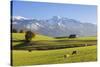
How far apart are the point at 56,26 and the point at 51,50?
28cm

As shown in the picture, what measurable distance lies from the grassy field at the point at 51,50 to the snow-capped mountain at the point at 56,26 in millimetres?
67

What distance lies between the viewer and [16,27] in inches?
87.0

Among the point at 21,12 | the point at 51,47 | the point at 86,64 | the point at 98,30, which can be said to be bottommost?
the point at 86,64

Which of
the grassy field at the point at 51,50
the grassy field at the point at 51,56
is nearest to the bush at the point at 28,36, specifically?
the grassy field at the point at 51,50

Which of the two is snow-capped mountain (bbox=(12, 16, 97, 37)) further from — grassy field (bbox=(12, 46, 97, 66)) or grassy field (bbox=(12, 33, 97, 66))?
grassy field (bbox=(12, 46, 97, 66))

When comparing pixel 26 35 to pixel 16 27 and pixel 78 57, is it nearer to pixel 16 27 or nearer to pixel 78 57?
pixel 16 27

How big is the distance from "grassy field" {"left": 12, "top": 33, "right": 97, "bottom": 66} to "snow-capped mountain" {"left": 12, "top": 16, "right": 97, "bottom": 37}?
67 millimetres

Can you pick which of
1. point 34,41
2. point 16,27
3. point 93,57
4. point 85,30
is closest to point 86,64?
point 93,57

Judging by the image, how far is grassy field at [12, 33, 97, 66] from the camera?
2211 mm

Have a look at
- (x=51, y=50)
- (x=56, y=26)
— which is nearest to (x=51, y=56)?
(x=51, y=50)

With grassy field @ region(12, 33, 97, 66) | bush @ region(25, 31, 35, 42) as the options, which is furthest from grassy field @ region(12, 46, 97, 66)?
bush @ region(25, 31, 35, 42)

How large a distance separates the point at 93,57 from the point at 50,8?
0.79 meters

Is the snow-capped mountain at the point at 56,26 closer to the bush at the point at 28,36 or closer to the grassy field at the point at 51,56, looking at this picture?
the bush at the point at 28,36

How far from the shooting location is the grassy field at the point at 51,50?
221 centimetres
